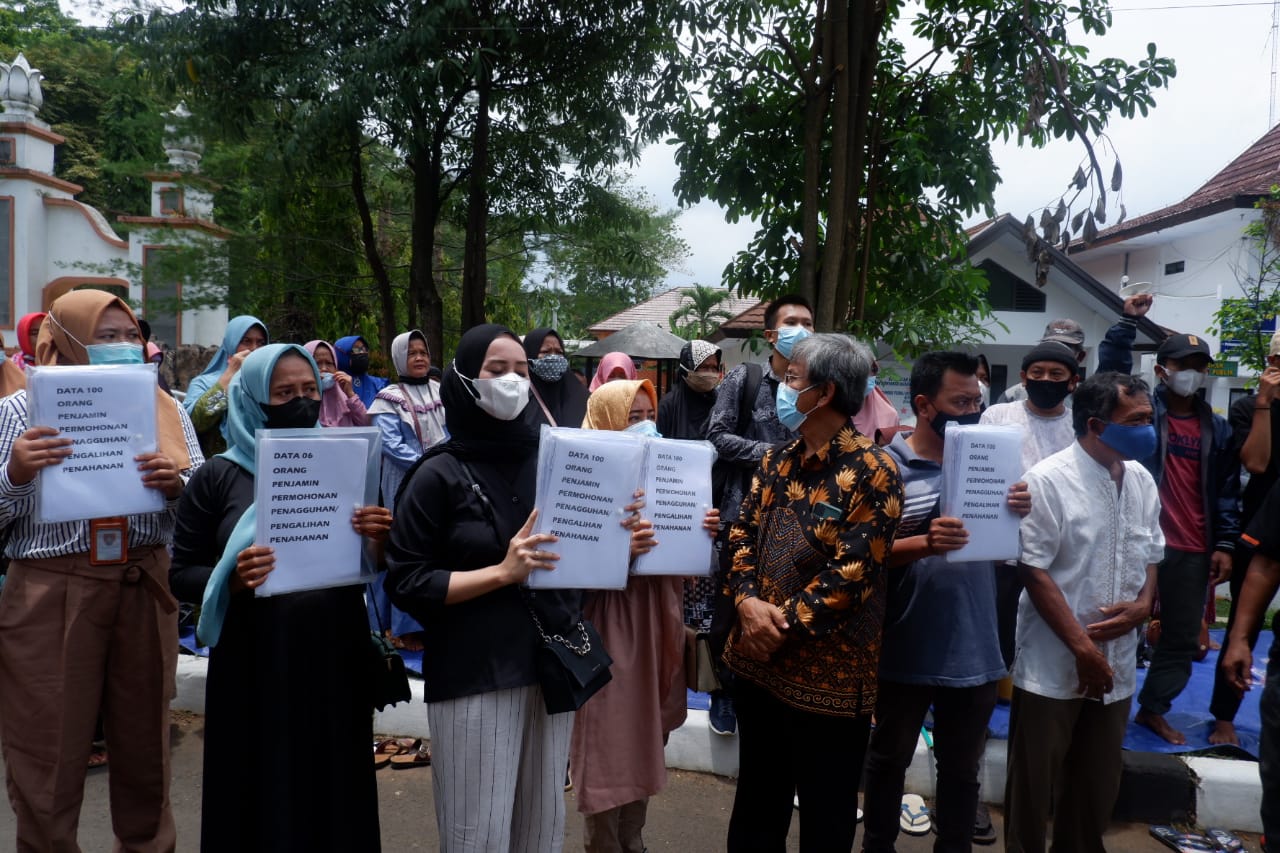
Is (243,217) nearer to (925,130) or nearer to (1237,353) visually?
(925,130)

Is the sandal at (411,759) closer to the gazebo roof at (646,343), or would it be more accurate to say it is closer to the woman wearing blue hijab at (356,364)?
the woman wearing blue hijab at (356,364)

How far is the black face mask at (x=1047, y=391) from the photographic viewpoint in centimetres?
369

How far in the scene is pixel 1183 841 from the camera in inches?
146

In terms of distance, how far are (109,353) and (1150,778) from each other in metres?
4.64

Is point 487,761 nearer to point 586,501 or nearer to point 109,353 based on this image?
point 586,501

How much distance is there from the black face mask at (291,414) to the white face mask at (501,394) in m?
0.49

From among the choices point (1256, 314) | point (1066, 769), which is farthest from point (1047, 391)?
point (1256, 314)

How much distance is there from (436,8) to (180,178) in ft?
19.1

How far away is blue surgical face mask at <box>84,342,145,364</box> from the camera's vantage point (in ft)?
9.68

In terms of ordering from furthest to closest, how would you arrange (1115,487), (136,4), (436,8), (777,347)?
(136,4) < (436,8) < (777,347) < (1115,487)

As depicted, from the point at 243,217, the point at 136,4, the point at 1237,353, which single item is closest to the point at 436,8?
the point at 136,4

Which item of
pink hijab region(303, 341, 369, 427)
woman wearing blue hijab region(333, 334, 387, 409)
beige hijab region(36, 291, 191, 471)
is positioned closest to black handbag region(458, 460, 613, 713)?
beige hijab region(36, 291, 191, 471)

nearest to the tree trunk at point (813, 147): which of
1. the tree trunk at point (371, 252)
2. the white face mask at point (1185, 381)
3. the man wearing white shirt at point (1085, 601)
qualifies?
the white face mask at point (1185, 381)

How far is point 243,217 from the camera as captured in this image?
12.4 meters
